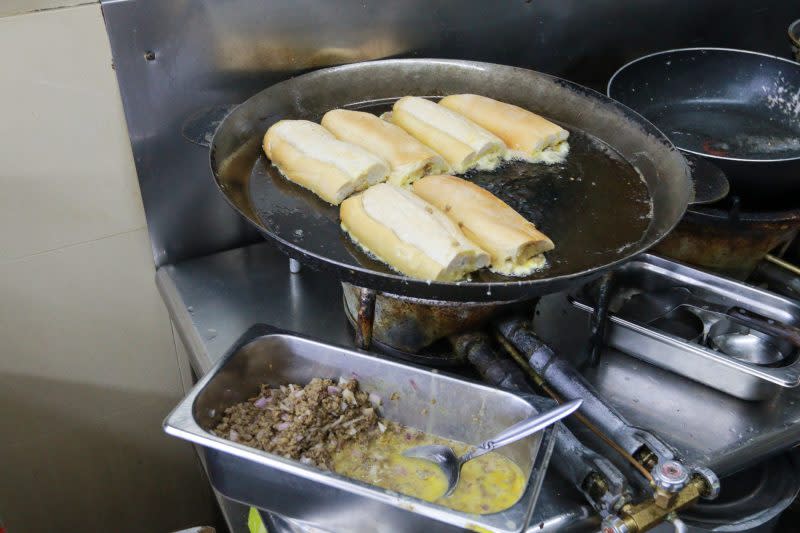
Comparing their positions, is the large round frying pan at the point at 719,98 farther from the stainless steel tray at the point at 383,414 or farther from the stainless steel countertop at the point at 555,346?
the stainless steel tray at the point at 383,414

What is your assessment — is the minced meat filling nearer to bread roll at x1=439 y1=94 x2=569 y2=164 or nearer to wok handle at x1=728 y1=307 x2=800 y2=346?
bread roll at x1=439 y1=94 x2=569 y2=164

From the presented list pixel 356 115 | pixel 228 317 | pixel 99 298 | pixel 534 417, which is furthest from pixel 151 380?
pixel 534 417

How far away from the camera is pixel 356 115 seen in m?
1.68

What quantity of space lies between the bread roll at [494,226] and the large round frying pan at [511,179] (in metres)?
0.03

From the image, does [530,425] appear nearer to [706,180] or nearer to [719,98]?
[706,180]

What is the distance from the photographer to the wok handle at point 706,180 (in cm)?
142

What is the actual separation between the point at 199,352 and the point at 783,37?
2.22 meters

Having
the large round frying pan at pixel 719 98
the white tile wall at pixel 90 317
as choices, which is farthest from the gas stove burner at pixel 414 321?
the large round frying pan at pixel 719 98

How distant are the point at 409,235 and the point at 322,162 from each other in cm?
30

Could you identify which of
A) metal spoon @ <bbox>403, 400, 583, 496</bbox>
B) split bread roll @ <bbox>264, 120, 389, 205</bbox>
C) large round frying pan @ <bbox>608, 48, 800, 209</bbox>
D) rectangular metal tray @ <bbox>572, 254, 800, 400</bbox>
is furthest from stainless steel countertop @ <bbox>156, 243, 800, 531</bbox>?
large round frying pan @ <bbox>608, 48, 800, 209</bbox>

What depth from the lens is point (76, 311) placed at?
1771mm

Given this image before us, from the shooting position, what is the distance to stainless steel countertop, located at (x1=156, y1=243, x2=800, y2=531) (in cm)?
142

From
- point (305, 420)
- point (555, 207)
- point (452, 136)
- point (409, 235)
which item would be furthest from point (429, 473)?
point (452, 136)

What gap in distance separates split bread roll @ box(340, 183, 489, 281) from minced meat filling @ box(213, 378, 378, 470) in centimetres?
24
